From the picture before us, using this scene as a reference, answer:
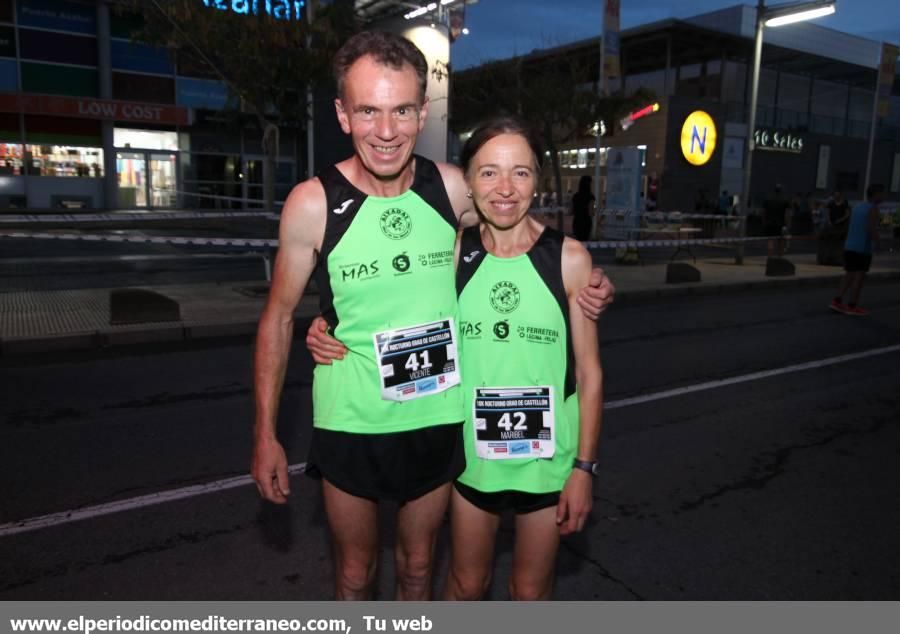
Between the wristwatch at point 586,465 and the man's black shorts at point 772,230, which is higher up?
the man's black shorts at point 772,230

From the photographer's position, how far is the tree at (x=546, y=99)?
23.8 metres

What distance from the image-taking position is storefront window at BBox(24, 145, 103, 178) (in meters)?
26.3

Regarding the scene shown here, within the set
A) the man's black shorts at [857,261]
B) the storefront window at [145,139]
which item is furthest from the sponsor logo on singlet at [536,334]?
the storefront window at [145,139]

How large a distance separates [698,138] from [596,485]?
32.0 metres

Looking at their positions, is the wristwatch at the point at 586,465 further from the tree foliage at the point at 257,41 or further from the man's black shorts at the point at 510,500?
the tree foliage at the point at 257,41

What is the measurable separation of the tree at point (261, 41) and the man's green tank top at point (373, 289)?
8.66 meters

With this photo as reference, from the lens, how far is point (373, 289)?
213 centimetres

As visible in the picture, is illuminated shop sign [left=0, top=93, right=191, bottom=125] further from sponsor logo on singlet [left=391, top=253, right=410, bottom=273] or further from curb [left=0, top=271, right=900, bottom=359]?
sponsor logo on singlet [left=391, top=253, right=410, bottom=273]

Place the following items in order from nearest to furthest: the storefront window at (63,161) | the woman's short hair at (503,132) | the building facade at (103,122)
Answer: the woman's short hair at (503,132)
the building facade at (103,122)
the storefront window at (63,161)

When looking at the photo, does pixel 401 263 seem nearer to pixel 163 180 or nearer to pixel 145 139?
pixel 145 139

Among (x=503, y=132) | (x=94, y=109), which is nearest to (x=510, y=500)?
(x=503, y=132)

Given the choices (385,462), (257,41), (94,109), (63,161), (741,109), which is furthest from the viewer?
(741,109)

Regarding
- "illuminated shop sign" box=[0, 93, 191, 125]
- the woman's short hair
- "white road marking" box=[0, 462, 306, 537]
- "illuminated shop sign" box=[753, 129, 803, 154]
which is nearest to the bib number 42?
the woman's short hair
